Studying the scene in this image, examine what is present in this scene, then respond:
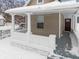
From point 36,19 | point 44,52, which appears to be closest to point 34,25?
point 36,19

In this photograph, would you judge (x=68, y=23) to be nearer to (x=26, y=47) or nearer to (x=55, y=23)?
(x=55, y=23)

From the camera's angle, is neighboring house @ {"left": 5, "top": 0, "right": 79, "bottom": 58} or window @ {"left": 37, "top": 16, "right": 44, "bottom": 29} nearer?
neighboring house @ {"left": 5, "top": 0, "right": 79, "bottom": 58}

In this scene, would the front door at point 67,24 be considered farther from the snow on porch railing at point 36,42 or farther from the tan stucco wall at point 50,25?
the snow on porch railing at point 36,42

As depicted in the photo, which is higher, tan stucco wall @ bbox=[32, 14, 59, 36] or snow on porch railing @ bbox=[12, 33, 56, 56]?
tan stucco wall @ bbox=[32, 14, 59, 36]

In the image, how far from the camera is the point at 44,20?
55.1 ft

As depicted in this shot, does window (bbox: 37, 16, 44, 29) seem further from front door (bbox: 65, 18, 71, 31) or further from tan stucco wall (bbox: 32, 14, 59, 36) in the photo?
front door (bbox: 65, 18, 71, 31)

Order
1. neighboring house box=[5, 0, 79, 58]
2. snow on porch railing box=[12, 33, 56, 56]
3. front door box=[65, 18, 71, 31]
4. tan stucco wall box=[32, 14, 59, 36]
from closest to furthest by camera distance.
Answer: snow on porch railing box=[12, 33, 56, 56] < neighboring house box=[5, 0, 79, 58] < tan stucco wall box=[32, 14, 59, 36] < front door box=[65, 18, 71, 31]

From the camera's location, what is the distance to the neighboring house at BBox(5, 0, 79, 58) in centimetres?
1130

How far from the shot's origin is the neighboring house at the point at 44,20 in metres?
11.3

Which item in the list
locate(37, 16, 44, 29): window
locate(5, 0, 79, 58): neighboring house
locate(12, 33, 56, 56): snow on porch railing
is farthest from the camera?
locate(37, 16, 44, 29): window

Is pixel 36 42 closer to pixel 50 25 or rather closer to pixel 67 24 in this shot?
pixel 50 25

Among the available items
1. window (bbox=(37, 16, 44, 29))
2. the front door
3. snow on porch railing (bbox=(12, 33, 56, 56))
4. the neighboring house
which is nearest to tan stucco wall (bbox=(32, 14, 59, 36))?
the neighboring house

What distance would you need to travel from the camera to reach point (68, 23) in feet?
61.2

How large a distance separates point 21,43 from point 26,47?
0.83m
